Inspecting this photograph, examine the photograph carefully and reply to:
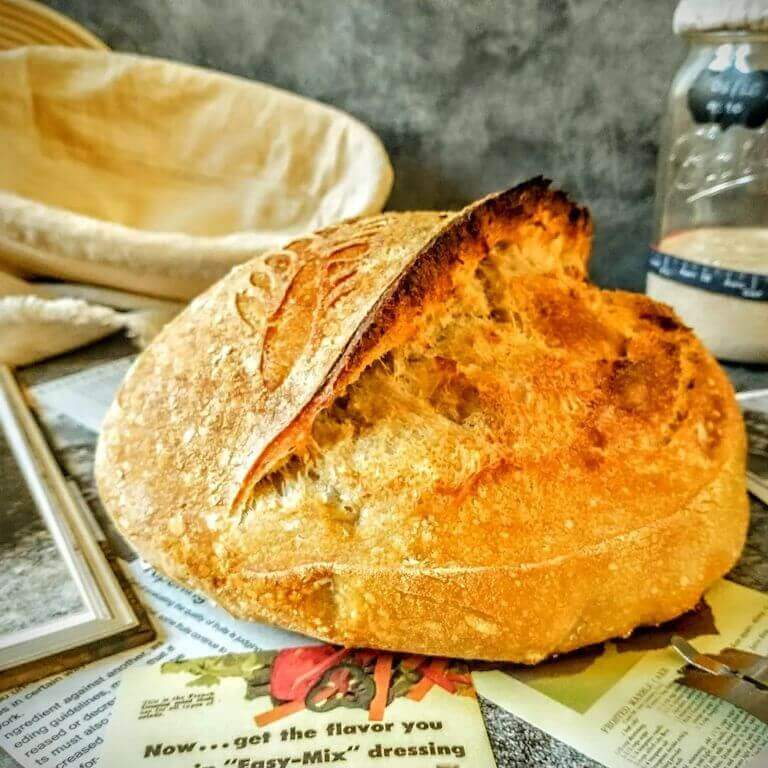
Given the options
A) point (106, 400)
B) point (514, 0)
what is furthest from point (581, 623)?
point (514, 0)

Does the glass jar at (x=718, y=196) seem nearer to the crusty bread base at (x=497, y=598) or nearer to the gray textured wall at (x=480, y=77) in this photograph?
the gray textured wall at (x=480, y=77)

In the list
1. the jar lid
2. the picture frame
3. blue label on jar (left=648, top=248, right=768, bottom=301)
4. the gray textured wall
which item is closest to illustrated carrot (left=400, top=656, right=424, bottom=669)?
the picture frame

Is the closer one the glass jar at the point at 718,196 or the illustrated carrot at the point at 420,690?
the illustrated carrot at the point at 420,690

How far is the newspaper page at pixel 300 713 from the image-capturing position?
550 millimetres

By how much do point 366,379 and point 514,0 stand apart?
1.06m

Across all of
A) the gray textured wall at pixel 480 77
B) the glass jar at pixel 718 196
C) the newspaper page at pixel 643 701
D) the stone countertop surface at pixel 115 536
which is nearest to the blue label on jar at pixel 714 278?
the glass jar at pixel 718 196

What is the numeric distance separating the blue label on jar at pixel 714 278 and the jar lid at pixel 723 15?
1.11 feet

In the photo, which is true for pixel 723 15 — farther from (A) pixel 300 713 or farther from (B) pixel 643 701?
(A) pixel 300 713

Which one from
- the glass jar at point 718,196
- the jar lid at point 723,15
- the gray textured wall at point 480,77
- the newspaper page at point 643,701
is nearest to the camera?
the newspaper page at point 643,701

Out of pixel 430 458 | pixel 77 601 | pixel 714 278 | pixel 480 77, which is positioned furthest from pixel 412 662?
pixel 480 77

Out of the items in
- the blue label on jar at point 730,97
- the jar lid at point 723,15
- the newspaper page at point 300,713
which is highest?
the jar lid at point 723,15

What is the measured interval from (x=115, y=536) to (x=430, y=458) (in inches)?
15.3

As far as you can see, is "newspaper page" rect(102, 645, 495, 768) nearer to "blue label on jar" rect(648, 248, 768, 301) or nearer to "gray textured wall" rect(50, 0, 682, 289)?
"blue label on jar" rect(648, 248, 768, 301)

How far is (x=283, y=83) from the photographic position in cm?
171
